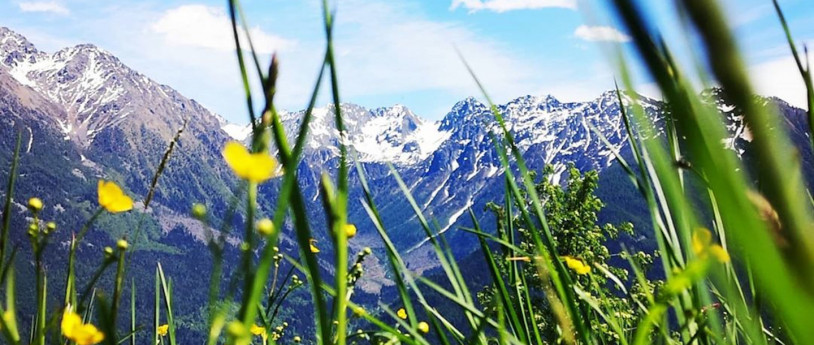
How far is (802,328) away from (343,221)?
30cm

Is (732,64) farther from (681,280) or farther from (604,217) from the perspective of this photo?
(604,217)

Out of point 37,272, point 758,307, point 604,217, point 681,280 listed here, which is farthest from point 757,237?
point 604,217

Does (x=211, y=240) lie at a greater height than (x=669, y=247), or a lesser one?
greater

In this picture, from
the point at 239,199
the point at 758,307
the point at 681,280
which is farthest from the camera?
the point at 758,307

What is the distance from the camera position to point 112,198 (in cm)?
61

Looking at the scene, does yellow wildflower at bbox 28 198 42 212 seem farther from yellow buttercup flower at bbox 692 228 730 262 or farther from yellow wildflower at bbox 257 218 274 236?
yellow buttercup flower at bbox 692 228 730 262

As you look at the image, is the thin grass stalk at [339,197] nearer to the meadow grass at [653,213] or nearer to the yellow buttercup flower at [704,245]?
the meadow grass at [653,213]

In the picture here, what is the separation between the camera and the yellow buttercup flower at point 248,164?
1.04ft

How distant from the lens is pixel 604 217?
160 metres

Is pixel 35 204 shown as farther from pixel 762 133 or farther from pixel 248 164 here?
pixel 762 133

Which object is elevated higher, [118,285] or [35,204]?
[35,204]

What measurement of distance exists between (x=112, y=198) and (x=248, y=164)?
0.34 metres

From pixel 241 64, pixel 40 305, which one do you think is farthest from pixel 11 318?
pixel 241 64

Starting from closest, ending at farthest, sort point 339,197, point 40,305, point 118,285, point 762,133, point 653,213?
point 762,133 → point 339,197 → point 118,285 → point 40,305 → point 653,213
